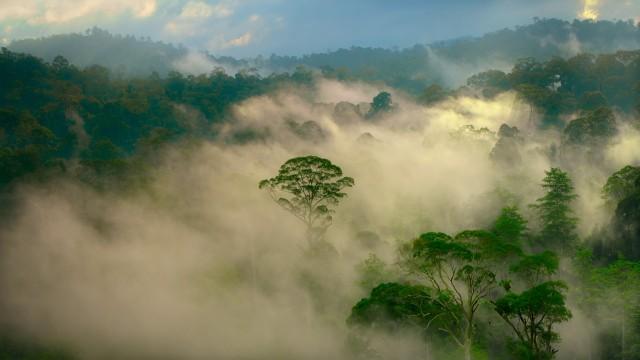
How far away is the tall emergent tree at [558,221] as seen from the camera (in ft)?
151

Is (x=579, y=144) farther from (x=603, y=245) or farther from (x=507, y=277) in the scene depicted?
(x=507, y=277)

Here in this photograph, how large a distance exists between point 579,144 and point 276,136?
47342mm

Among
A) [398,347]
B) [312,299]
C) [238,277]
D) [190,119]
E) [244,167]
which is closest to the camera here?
[398,347]

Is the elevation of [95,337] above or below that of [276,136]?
below

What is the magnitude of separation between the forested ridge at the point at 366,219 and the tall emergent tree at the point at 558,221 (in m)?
0.12

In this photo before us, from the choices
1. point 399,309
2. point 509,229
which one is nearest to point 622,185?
point 509,229

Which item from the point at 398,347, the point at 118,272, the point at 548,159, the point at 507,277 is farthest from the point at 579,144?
the point at 118,272

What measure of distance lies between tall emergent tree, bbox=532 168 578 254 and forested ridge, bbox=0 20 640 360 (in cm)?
12

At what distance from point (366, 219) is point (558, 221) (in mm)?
19854

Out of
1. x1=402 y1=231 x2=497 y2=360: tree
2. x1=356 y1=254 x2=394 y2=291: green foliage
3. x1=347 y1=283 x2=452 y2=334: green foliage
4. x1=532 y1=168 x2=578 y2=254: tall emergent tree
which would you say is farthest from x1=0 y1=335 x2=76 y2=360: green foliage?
x1=532 y1=168 x2=578 y2=254: tall emergent tree

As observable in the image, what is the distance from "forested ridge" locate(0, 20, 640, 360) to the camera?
3328cm

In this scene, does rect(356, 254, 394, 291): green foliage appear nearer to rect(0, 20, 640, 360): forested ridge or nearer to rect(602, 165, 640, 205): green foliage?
rect(0, 20, 640, 360): forested ridge

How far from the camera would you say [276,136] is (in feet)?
323

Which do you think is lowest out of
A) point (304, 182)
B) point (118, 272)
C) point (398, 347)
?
point (398, 347)
